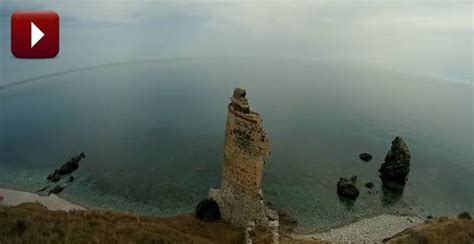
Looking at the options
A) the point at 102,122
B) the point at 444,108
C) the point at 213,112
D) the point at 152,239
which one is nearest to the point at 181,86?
the point at 213,112

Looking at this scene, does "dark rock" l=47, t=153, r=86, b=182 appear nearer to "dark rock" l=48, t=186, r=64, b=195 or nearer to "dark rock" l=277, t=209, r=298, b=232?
"dark rock" l=48, t=186, r=64, b=195

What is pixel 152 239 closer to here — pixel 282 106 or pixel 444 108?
pixel 282 106

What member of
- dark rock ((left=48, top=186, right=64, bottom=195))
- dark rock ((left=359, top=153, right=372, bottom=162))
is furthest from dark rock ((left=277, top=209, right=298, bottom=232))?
dark rock ((left=48, top=186, right=64, bottom=195))

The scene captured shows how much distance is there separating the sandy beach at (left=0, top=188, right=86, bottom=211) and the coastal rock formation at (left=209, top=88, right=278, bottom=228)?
13286 millimetres

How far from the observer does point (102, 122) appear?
55.4 meters

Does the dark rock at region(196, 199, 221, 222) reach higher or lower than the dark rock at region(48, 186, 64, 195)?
higher

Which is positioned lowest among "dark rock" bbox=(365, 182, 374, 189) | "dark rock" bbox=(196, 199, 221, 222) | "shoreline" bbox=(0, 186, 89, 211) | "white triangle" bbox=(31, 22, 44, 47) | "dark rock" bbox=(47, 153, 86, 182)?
"shoreline" bbox=(0, 186, 89, 211)

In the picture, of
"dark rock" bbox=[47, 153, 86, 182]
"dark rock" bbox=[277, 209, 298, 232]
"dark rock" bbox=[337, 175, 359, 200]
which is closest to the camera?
"dark rock" bbox=[277, 209, 298, 232]

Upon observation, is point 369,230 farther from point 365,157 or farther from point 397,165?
point 365,157

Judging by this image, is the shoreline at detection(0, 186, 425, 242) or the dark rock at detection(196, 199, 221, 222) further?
the shoreline at detection(0, 186, 425, 242)

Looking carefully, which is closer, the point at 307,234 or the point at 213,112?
the point at 307,234

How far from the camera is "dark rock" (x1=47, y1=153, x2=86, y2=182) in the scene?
117 feet

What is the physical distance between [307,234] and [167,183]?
13.6 m

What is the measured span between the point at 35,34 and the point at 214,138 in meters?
40.1
